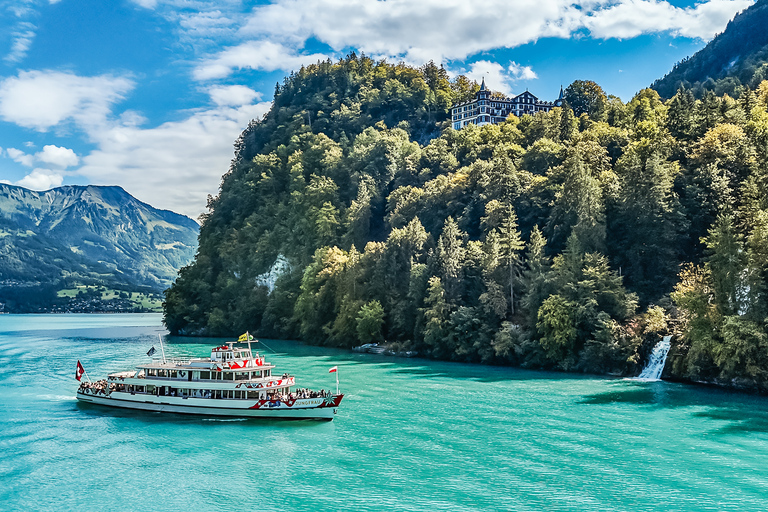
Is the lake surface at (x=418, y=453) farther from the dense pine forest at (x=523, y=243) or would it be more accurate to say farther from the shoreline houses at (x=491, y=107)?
the shoreline houses at (x=491, y=107)

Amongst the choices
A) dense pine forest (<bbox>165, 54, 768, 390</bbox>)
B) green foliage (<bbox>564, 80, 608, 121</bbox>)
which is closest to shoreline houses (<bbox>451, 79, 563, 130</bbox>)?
green foliage (<bbox>564, 80, 608, 121</bbox>)

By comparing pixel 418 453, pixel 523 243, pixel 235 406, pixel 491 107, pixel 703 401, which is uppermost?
pixel 491 107

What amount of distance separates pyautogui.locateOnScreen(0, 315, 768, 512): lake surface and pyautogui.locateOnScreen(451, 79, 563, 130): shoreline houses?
379ft

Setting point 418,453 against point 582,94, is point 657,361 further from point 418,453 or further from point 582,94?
point 582,94

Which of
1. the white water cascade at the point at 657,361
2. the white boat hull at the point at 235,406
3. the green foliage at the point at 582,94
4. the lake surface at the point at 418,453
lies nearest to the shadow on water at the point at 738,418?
the lake surface at the point at 418,453

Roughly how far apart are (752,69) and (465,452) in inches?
6064

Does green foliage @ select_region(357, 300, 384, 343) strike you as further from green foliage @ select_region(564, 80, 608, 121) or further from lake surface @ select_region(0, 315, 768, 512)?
green foliage @ select_region(564, 80, 608, 121)

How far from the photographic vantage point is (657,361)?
63.4m

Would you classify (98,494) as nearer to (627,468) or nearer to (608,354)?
(627,468)

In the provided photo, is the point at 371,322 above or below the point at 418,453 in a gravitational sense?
above

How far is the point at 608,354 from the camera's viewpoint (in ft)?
218

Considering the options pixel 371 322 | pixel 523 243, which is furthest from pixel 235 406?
pixel 523 243

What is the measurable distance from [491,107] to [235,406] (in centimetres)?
13444

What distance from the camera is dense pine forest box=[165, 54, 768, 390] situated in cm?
6241
